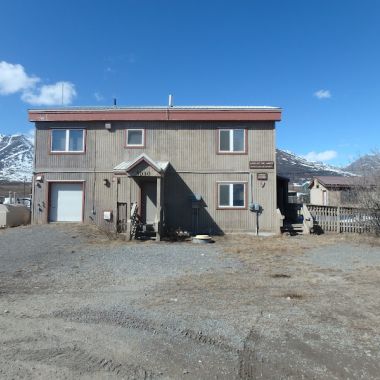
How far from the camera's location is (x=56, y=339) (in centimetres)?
470

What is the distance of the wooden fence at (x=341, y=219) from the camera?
16.3 metres

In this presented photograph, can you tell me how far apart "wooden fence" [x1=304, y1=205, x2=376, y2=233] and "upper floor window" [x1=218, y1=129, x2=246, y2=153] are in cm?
420

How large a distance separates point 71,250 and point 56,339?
738cm

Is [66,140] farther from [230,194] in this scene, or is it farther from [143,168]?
[230,194]

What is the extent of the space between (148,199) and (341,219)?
887 centimetres

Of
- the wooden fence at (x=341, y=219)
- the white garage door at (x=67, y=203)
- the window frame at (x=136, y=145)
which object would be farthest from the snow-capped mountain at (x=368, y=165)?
the white garage door at (x=67, y=203)

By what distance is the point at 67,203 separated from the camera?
59.0 feet

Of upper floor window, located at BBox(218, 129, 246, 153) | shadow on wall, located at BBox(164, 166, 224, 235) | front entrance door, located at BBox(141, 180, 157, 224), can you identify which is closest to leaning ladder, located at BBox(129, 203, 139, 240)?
front entrance door, located at BBox(141, 180, 157, 224)

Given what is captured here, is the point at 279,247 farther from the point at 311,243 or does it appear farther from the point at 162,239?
the point at 162,239

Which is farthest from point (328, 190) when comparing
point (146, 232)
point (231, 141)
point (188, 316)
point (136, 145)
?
point (188, 316)

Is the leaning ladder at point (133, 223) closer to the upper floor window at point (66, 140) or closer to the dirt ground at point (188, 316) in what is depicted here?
the dirt ground at point (188, 316)

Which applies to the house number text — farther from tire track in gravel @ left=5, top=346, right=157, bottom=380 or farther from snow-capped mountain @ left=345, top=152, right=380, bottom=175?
tire track in gravel @ left=5, top=346, right=157, bottom=380

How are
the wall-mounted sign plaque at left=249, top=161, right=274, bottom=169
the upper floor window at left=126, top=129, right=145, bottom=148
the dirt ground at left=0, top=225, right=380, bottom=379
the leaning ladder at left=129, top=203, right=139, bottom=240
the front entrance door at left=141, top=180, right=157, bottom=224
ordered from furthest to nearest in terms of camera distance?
the upper floor window at left=126, top=129, right=145, bottom=148 < the front entrance door at left=141, top=180, right=157, bottom=224 < the wall-mounted sign plaque at left=249, top=161, right=274, bottom=169 < the leaning ladder at left=129, top=203, right=139, bottom=240 < the dirt ground at left=0, top=225, right=380, bottom=379

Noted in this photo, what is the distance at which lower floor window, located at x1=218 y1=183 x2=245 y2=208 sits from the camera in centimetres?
1752
